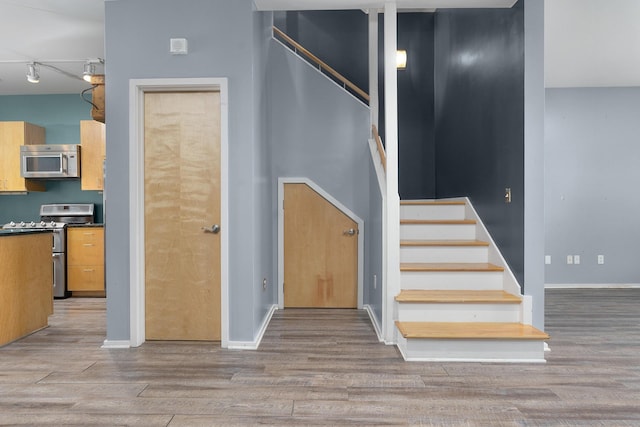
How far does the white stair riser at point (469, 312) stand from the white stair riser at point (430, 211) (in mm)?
1399

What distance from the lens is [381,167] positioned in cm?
374

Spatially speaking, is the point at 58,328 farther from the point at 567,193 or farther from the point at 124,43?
the point at 567,193

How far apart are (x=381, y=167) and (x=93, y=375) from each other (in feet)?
8.76

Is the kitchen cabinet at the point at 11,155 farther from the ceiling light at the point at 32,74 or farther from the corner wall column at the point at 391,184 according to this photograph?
the corner wall column at the point at 391,184

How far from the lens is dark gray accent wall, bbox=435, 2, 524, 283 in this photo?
11.0 ft

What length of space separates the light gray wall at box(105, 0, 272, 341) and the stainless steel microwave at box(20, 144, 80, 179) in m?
2.70

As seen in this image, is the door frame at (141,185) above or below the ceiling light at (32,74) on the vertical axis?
below

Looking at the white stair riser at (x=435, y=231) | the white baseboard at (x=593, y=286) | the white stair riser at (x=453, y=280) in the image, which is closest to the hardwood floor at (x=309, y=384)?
the white stair riser at (x=453, y=280)

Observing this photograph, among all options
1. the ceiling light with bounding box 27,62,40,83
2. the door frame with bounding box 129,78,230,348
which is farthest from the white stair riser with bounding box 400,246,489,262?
the ceiling light with bounding box 27,62,40,83

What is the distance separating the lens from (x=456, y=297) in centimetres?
328

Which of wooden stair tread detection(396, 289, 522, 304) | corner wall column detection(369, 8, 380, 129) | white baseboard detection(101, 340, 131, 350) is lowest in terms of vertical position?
white baseboard detection(101, 340, 131, 350)

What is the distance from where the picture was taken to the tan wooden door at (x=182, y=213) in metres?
3.30

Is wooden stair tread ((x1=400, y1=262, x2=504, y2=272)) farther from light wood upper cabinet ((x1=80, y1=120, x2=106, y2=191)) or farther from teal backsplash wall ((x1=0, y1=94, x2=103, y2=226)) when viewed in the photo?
teal backsplash wall ((x1=0, y1=94, x2=103, y2=226))

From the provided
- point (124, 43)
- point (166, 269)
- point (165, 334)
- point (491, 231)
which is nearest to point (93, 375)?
point (165, 334)
